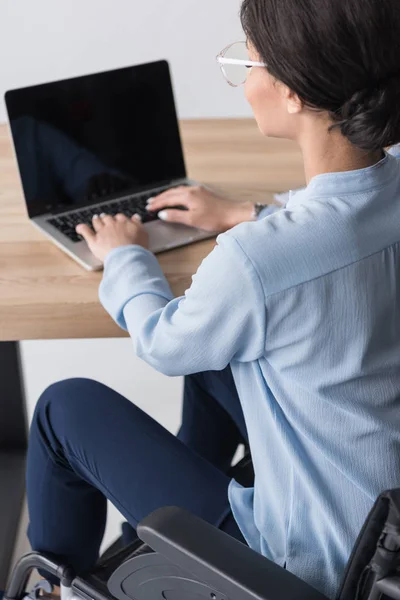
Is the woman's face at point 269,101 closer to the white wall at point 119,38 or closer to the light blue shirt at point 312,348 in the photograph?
the light blue shirt at point 312,348

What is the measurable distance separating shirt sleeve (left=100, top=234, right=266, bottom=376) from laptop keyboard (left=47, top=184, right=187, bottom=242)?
1.06ft

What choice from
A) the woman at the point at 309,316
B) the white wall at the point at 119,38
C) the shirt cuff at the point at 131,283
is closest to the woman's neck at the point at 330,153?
the woman at the point at 309,316

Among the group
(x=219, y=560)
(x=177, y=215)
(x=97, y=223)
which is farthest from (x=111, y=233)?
(x=219, y=560)

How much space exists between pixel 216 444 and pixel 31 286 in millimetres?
481

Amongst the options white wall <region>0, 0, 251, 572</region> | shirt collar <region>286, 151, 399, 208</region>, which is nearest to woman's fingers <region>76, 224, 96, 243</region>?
shirt collar <region>286, 151, 399, 208</region>

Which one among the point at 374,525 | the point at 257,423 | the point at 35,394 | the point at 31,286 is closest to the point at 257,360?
the point at 257,423

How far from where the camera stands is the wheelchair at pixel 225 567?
874mm

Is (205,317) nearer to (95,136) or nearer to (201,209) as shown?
(201,209)

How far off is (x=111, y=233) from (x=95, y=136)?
255 millimetres

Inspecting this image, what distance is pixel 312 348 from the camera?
0.97 m

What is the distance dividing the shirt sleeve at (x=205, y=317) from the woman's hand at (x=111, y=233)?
0.57 ft

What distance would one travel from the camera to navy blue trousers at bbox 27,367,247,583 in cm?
116

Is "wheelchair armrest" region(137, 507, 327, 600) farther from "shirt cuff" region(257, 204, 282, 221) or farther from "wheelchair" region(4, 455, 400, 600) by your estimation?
"shirt cuff" region(257, 204, 282, 221)

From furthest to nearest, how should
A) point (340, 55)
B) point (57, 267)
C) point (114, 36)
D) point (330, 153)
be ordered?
point (114, 36) → point (57, 267) → point (330, 153) → point (340, 55)
